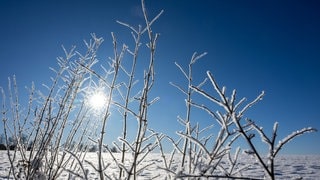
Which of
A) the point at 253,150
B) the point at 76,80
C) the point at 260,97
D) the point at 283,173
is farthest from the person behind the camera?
the point at 283,173

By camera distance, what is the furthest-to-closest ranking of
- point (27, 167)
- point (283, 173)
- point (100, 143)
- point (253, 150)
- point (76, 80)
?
point (283, 173) < point (76, 80) < point (27, 167) < point (100, 143) < point (253, 150)

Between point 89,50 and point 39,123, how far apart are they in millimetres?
764

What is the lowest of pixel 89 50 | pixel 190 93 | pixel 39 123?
pixel 39 123

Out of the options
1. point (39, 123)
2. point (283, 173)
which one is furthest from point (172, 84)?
point (283, 173)

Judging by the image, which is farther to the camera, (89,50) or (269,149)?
(89,50)

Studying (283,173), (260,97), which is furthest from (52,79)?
(283,173)

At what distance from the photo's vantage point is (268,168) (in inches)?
29.8

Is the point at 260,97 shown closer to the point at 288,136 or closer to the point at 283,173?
the point at 288,136

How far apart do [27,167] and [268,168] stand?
1.88 meters

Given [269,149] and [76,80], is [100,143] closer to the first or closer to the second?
[269,149]

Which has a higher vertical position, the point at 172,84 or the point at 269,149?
the point at 172,84

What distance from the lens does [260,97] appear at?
1066mm

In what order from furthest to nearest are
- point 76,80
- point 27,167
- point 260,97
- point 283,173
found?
point 283,173 < point 76,80 < point 27,167 < point 260,97

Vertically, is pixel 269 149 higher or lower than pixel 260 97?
lower
